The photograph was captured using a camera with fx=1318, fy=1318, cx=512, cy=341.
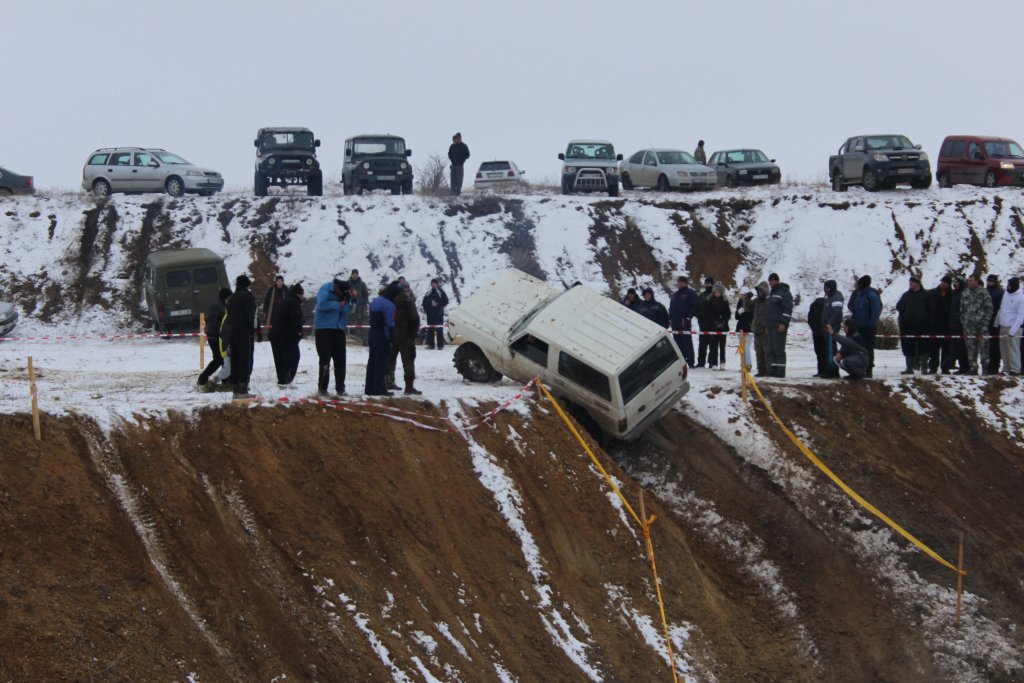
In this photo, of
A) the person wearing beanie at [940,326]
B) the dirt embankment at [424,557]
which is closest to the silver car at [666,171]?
the person wearing beanie at [940,326]

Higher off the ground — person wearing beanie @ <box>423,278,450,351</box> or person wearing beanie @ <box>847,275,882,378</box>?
person wearing beanie @ <box>847,275,882,378</box>

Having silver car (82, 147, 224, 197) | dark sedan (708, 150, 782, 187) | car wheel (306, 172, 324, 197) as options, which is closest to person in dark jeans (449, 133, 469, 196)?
car wheel (306, 172, 324, 197)

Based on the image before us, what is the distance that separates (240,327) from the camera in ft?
53.6

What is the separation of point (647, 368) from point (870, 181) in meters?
20.0

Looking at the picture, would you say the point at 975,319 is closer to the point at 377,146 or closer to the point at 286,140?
the point at 377,146

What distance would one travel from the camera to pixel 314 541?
13.5 meters

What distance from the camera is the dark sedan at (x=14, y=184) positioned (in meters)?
36.3

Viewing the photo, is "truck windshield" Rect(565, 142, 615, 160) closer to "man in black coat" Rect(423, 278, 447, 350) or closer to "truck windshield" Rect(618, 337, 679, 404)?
"man in black coat" Rect(423, 278, 447, 350)

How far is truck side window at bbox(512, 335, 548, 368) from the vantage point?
711 inches

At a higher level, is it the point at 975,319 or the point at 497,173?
the point at 497,173

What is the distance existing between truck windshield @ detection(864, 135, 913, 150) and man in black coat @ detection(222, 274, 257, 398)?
23779mm

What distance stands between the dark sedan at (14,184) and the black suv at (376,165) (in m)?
8.75

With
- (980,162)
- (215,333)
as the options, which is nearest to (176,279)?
(215,333)

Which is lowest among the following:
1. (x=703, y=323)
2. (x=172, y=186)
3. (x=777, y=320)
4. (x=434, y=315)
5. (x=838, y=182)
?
(x=434, y=315)
